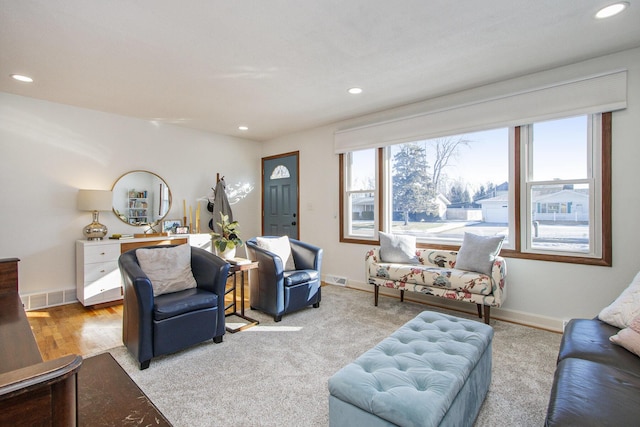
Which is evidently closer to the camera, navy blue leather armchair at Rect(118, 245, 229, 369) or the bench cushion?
navy blue leather armchair at Rect(118, 245, 229, 369)

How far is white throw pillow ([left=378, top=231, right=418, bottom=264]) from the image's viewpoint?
3.70 meters

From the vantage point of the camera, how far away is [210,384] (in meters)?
2.11

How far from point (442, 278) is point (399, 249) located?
2.14 feet

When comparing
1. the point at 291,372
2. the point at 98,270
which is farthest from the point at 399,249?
the point at 98,270

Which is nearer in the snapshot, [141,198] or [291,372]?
[291,372]

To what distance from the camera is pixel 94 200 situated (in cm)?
383

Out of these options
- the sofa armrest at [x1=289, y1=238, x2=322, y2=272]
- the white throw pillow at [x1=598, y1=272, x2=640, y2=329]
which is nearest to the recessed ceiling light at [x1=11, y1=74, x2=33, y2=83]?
the sofa armrest at [x1=289, y1=238, x2=322, y2=272]

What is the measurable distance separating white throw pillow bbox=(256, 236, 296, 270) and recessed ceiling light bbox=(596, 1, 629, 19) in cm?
331

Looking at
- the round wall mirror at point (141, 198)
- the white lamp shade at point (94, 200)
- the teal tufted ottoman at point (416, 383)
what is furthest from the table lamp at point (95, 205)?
the teal tufted ottoman at point (416, 383)

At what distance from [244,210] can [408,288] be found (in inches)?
135

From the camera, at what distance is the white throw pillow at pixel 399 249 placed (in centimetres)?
370

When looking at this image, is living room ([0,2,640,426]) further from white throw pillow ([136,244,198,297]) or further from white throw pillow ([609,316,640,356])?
white throw pillow ([136,244,198,297])

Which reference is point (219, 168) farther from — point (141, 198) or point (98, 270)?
point (98, 270)

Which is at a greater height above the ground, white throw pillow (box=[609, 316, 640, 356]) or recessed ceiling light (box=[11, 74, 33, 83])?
recessed ceiling light (box=[11, 74, 33, 83])
